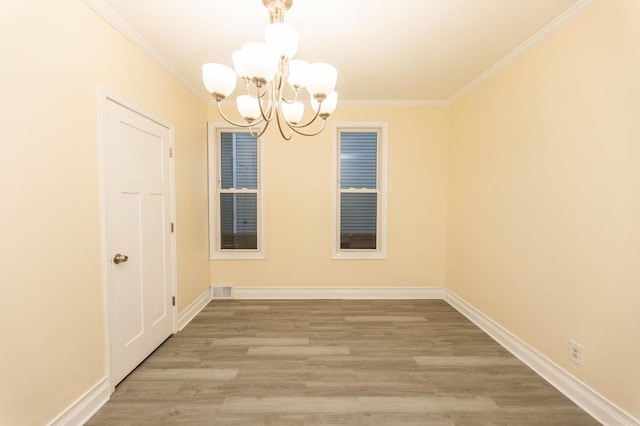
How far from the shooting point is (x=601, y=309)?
1698 mm

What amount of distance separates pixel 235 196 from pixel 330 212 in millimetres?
1350

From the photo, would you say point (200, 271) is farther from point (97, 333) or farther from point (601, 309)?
point (601, 309)

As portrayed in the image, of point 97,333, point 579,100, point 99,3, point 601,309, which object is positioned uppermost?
point 99,3

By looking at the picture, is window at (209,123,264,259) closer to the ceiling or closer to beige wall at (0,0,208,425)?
the ceiling

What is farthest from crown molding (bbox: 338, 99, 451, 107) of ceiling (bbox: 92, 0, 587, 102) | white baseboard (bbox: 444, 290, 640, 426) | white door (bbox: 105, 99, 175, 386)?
white baseboard (bbox: 444, 290, 640, 426)

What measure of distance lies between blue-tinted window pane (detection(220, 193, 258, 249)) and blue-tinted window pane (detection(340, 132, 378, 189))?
1347 mm

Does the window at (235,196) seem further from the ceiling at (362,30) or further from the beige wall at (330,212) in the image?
the ceiling at (362,30)

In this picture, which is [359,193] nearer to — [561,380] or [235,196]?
[235,196]

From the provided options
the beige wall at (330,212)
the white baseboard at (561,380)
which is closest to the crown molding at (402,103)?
the beige wall at (330,212)

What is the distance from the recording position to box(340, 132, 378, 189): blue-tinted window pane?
3.85 meters

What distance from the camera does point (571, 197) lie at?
1892mm

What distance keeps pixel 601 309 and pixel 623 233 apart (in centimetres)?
49

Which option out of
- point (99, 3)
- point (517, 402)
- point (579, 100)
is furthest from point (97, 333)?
point (579, 100)

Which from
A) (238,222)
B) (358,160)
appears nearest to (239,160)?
(238,222)
